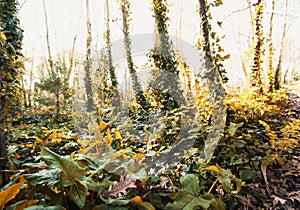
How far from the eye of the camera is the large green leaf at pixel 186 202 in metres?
1.08

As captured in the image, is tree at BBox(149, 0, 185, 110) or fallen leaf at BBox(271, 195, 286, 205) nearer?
fallen leaf at BBox(271, 195, 286, 205)

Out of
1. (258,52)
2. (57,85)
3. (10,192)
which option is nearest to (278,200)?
(10,192)

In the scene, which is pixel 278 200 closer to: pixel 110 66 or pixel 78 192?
pixel 78 192

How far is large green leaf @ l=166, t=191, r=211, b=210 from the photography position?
3.55 feet

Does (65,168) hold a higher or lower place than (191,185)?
higher

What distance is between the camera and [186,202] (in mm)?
1107

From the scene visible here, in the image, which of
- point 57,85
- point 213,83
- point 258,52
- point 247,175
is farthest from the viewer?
point 57,85

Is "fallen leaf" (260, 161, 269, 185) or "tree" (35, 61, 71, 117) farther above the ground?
"tree" (35, 61, 71, 117)

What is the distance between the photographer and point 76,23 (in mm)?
10336

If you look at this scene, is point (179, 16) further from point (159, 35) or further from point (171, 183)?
point (171, 183)

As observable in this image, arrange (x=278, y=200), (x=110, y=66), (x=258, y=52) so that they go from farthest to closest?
(x=110, y=66), (x=258, y=52), (x=278, y=200)

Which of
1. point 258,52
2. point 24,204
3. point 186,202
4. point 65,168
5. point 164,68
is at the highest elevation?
point 258,52

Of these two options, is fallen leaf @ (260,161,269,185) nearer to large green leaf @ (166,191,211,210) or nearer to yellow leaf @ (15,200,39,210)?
large green leaf @ (166,191,211,210)

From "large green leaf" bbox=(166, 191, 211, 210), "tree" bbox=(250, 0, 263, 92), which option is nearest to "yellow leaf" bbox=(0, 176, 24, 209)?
"large green leaf" bbox=(166, 191, 211, 210)
